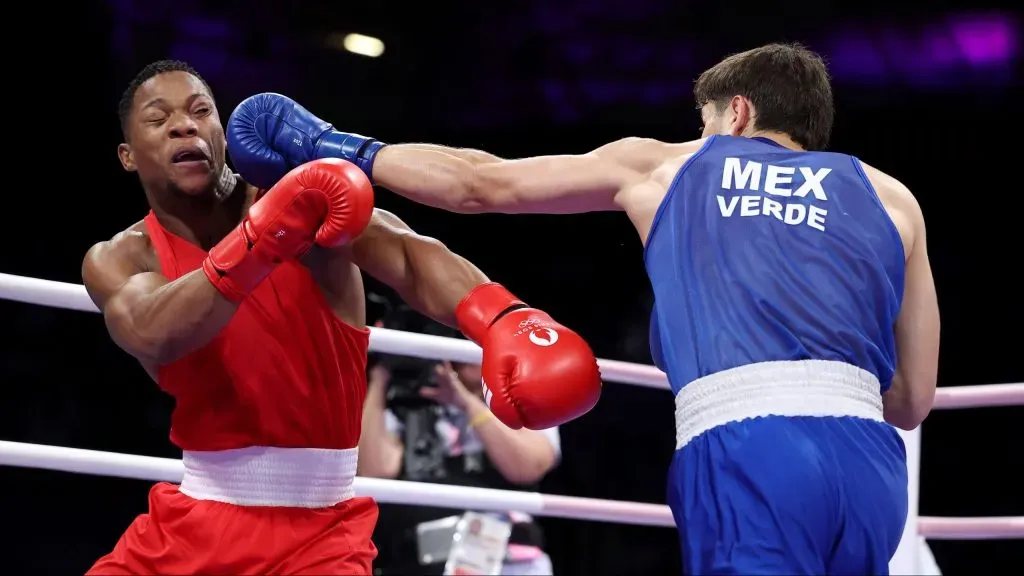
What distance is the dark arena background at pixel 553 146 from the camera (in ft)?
18.9

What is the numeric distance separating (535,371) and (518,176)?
1.35 ft

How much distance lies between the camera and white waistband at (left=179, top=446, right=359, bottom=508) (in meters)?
2.05

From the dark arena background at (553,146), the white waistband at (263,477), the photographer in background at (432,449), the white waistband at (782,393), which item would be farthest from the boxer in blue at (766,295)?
the dark arena background at (553,146)

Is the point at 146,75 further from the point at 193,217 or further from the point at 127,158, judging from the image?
the point at 193,217

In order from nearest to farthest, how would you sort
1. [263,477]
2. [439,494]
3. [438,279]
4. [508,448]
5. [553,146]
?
[263,477], [438,279], [439,494], [508,448], [553,146]

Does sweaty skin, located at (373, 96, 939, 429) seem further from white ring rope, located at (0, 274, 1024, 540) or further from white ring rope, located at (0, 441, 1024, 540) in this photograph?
white ring rope, located at (0, 441, 1024, 540)

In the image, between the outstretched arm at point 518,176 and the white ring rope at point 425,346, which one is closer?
the outstretched arm at point 518,176

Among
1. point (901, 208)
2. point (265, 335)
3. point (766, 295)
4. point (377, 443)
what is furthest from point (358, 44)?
point (766, 295)

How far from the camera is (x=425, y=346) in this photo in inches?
111

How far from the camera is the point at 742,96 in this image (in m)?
2.14

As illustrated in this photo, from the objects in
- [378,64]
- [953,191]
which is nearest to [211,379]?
[378,64]

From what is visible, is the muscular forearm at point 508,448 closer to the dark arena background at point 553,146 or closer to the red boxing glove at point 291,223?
the red boxing glove at point 291,223

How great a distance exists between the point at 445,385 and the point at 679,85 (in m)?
5.19

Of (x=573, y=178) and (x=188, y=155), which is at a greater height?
(x=188, y=155)
